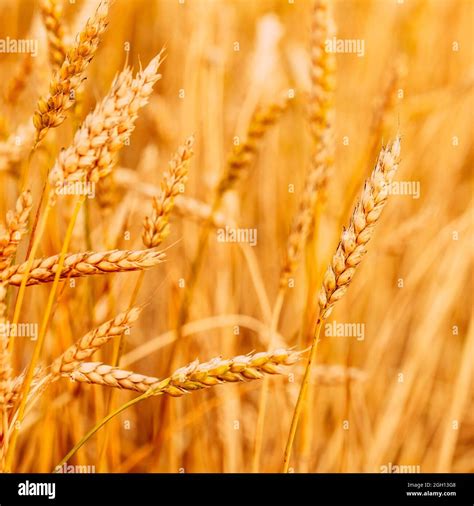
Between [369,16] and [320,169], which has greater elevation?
[369,16]

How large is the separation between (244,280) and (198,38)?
0.48 m

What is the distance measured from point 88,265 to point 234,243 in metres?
0.53

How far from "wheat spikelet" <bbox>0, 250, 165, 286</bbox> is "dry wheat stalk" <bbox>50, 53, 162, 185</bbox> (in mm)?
71

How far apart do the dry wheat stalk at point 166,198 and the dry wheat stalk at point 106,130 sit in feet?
0.21

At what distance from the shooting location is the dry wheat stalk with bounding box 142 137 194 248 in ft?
1.80

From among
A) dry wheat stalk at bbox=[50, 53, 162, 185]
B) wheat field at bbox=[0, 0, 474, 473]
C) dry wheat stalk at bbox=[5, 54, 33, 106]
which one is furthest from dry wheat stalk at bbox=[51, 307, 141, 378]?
dry wheat stalk at bbox=[5, 54, 33, 106]

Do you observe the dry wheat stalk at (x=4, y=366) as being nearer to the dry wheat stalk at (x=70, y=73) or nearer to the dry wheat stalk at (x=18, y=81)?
the dry wheat stalk at (x=70, y=73)

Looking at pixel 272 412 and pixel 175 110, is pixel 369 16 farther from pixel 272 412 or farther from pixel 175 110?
pixel 272 412

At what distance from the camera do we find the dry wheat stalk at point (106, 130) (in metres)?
0.48

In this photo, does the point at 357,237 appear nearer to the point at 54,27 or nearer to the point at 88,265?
the point at 88,265

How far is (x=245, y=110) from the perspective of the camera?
108 cm

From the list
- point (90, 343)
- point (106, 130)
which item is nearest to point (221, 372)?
point (90, 343)

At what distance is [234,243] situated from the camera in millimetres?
1019
